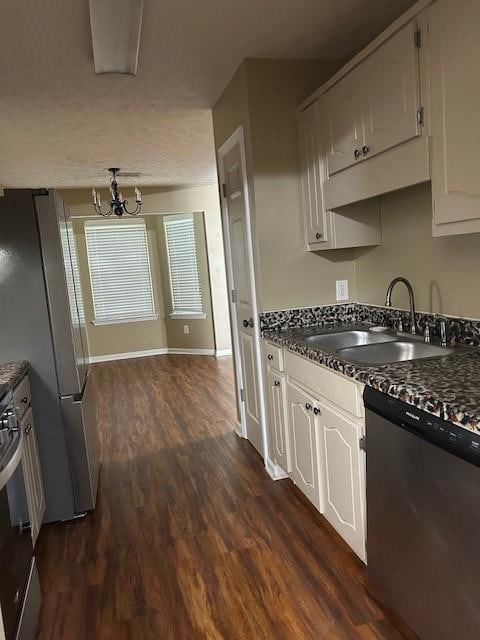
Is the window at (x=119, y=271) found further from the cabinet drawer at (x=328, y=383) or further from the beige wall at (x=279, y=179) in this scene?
the cabinet drawer at (x=328, y=383)

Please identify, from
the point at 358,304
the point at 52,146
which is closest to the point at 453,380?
the point at 358,304

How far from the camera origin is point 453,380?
151 cm

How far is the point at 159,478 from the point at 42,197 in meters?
1.85

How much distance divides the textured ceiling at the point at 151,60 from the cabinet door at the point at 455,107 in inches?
30.6

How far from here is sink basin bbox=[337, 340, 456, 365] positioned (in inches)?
84.6

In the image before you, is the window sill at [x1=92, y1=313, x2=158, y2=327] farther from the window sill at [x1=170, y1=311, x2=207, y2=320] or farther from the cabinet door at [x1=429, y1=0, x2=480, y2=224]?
the cabinet door at [x1=429, y1=0, x2=480, y2=224]

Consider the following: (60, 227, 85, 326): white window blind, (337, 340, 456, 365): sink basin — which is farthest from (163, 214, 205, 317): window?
(337, 340, 456, 365): sink basin

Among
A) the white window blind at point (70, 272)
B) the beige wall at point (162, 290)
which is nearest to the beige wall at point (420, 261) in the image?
the white window blind at point (70, 272)

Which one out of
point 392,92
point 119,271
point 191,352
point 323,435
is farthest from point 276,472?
point 119,271

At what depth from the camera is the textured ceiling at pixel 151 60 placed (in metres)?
2.11

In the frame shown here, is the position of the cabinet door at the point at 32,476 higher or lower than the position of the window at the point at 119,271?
lower

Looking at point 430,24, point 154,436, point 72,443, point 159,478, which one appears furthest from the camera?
point 154,436

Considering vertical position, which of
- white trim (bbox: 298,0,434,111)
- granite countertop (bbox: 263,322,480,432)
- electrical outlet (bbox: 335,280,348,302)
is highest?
white trim (bbox: 298,0,434,111)

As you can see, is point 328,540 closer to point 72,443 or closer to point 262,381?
point 262,381
